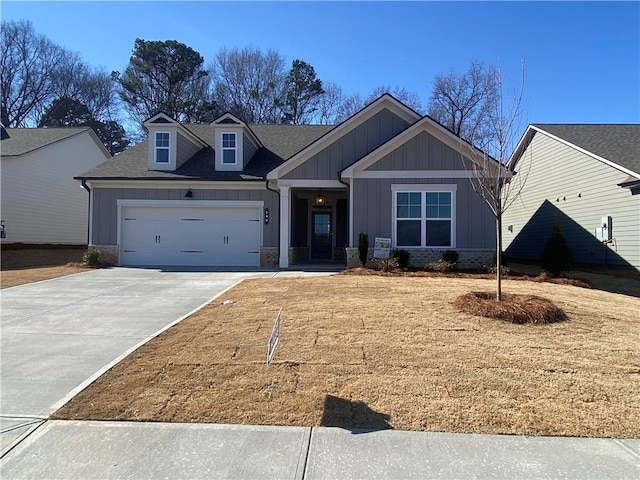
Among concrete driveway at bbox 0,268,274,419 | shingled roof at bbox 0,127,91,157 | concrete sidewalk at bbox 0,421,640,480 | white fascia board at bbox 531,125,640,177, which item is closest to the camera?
concrete sidewalk at bbox 0,421,640,480

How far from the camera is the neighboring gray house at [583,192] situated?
14281mm

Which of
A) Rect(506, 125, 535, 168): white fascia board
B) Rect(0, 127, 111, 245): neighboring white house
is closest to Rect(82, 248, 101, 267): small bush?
Rect(0, 127, 111, 245): neighboring white house

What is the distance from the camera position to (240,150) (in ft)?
52.4

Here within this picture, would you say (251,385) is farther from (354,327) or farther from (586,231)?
(586,231)

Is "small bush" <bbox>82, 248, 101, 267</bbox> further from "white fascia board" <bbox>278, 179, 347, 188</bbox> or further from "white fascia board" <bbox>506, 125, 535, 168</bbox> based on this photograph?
"white fascia board" <bbox>506, 125, 535, 168</bbox>

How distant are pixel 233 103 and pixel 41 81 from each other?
1669cm

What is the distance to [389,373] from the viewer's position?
176 inches

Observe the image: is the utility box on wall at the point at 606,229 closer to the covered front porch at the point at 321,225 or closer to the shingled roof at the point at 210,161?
the covered front porch at the point at 321,225

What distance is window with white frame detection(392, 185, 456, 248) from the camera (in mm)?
13195

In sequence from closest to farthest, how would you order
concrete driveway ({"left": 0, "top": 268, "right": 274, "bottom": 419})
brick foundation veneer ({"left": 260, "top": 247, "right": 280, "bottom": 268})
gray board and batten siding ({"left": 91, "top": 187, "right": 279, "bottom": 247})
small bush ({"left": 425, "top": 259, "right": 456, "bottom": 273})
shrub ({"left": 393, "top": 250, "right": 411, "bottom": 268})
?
concrete driveway ({"left": 0, "top": 268, "right": 274, "bottom": 419}), small bush ({"left": 425, "top": 259, "right": 456, "bottom": 273}), shrub ({"left": 393, "top": 250, "right": 411, "bottom": 268}), brick foundation veneer ({"left": 260, "top": 247, "right": 280, "bottom": 268}), gray board and batten siding ({"left": 91, "top": 187, "right": 279, "bottom": 247})

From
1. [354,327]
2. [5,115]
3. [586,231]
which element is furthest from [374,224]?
[5,115]

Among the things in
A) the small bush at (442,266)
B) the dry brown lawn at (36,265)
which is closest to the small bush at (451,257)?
the small bush at (442,266)

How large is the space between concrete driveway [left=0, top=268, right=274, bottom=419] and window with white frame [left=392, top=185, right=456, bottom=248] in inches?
206

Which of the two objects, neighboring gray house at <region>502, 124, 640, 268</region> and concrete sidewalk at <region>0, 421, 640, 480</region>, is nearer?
concrete sidewalk at <region>0, 421, 640, 480</region>
